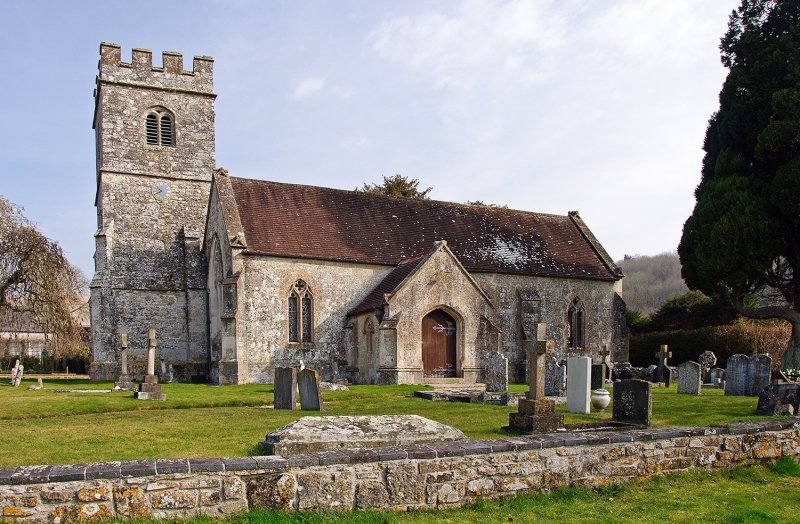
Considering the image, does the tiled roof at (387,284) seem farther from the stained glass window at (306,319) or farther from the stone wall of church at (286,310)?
the stained glass window at (306,319)

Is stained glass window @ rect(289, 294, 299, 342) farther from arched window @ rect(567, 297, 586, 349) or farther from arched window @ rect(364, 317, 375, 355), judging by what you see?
arched window @ rect(567, 297, 586, 349)

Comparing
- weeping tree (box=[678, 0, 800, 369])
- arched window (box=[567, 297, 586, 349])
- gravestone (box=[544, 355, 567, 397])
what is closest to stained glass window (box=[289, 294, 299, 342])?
gravestone (box=[544, 355, 567, 397])

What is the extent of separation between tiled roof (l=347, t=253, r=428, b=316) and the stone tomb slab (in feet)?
52.4

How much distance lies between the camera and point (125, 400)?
696 inches

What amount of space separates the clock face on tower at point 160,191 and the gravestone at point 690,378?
23540 mm

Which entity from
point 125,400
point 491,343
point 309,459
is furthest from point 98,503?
point 491,343

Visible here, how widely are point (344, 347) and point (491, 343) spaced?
5894mm

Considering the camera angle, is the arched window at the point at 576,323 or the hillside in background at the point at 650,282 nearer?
the arched window at the point at 576,323

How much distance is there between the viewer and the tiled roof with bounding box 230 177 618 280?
26.7 metres

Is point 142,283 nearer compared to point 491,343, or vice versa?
point 491,343

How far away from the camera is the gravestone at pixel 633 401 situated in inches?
444

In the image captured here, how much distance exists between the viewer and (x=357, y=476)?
6723 millimetres

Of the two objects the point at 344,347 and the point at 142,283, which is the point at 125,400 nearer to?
the point at 344,347

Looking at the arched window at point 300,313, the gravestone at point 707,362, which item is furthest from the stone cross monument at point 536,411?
the gravestone at point 707,362
